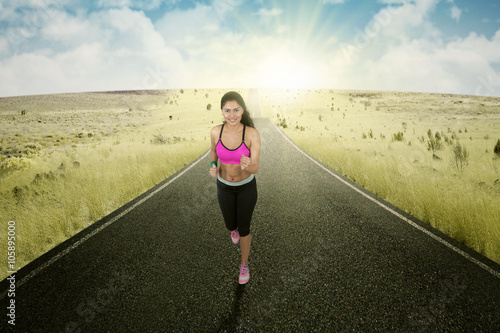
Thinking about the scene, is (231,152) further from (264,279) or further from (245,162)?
(264,279)

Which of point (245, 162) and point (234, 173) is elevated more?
point (245, 162)

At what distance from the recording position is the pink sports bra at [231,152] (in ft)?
8.18

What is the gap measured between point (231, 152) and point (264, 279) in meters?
1.62

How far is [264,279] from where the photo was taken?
2.74m

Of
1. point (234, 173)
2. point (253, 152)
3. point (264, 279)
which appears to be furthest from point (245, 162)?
point (264, 279)

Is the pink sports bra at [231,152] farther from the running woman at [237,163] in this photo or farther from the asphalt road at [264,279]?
the asphalt road at [264,279]

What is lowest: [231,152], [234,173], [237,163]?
[234,173]

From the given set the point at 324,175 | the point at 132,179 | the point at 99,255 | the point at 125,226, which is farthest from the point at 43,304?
Answer: the point at 324,175

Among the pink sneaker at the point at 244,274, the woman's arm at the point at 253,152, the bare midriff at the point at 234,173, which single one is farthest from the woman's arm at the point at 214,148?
the pink sneaker at the point at 244,274

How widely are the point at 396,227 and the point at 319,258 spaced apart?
1835mm

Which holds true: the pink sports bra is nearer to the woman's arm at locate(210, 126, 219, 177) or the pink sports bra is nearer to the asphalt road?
the woman's arm at locate(210, 126, 219, 177)

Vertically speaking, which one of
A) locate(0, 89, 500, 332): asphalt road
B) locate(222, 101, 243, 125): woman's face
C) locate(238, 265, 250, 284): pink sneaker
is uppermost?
locate(222, 101, 243, 125): woman's face

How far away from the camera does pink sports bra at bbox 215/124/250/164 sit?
8.18ft

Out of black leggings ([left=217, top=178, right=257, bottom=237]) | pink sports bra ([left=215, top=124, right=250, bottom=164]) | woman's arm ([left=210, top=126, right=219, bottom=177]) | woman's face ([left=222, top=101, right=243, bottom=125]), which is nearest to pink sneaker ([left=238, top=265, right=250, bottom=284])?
black leggings ([left=217, top=178, right=257, bottom=237])
